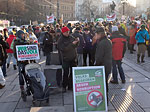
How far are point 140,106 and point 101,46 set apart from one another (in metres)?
1.84

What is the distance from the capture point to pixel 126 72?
9.11 meters

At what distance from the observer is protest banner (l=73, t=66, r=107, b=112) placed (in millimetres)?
4438

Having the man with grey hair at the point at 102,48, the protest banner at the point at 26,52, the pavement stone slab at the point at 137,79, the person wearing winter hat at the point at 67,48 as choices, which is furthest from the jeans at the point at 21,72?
the pavement stone slab at the point at 137,79

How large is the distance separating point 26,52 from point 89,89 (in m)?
2.47

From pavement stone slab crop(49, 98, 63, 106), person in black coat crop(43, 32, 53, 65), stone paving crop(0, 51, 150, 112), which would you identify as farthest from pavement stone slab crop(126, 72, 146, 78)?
person in black coat crop(43, 32, 53, 65)

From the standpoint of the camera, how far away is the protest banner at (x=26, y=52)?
6084 millimetres

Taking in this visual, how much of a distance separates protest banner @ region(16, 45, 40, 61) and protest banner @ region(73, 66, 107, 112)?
85.8 inches

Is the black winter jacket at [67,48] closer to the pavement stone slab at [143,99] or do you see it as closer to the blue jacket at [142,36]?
the pavement stone slab at [143,99]

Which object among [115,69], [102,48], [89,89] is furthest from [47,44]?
[89,89]

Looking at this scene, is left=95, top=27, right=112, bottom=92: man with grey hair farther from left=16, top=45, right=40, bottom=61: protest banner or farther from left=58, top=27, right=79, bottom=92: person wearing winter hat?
left=16, top=45, right=40, bottom=61: protest banner

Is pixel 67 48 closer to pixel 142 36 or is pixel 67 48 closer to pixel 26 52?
pixel 26 52

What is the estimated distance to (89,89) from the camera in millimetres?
4520

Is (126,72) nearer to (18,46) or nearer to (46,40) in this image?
(46,40)

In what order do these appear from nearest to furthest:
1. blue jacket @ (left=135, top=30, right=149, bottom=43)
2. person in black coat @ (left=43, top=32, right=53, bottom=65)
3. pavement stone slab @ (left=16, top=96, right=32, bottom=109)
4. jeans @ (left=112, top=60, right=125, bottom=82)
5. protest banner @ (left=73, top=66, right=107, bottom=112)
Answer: protest banner @ (left=73, top=66, right=107, bottom=112) < pavement stone slab @ (left=16, top=96, right=32, bottom=109) < jeans @ (left=112, top=60, right=125, bottom=82) < person in black coat @ (left=43, top=32, right=53, bottom=65) < blue jacket @ (left=135, top=30, right=149, bottom=43)
